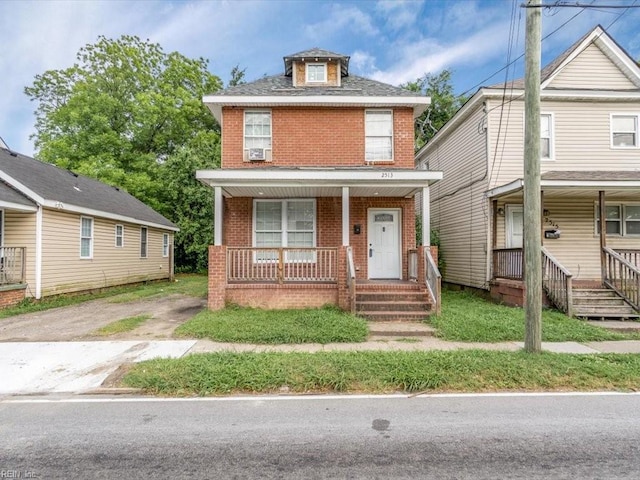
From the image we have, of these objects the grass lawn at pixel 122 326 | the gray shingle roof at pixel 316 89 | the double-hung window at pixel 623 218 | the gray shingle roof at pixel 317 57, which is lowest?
the grass lawn at pixel 122 326

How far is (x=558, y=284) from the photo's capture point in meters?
8.94

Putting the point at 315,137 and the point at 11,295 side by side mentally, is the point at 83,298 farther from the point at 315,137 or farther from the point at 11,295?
the point at 315,137

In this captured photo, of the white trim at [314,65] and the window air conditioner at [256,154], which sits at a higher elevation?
the white trim at [314,65]

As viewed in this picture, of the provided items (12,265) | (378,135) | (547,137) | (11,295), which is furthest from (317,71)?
(11,295)

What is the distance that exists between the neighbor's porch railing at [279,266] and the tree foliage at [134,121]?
13613mm

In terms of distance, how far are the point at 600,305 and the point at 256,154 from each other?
1053 cm

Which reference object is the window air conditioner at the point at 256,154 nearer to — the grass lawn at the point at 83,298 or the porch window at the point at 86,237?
the grass lawn at the point at 83,298

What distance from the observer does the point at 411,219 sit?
1066cm

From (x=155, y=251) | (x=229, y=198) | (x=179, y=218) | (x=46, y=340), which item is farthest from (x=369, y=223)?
(x=179, y=218)

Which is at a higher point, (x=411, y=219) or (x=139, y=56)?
(x=139, y=56)

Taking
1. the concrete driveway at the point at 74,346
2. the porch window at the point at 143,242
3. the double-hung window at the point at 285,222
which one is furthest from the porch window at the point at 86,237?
the double-hung window at the point at 285,222

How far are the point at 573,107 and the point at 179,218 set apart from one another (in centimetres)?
2107

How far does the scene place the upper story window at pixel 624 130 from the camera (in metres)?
11.4

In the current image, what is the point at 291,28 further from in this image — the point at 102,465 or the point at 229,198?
the point at 102,465
